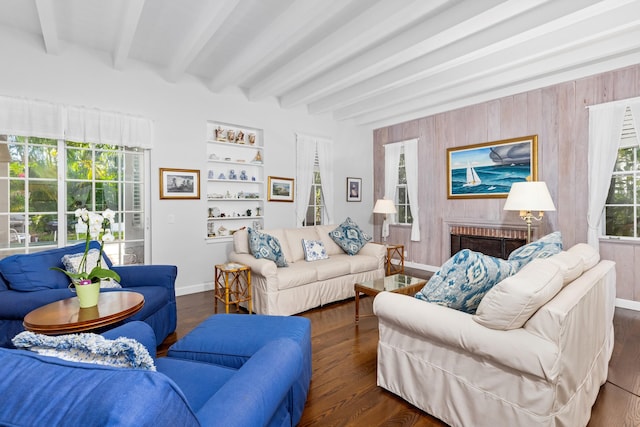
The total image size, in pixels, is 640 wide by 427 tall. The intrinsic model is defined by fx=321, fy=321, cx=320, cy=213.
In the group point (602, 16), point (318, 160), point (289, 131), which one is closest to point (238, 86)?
point (289, 131)

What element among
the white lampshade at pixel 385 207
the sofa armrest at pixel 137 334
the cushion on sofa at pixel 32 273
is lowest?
the sofa armrest at pixel 137 334

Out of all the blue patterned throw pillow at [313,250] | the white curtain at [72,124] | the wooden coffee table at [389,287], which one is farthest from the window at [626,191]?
the white curtain at [72,124]

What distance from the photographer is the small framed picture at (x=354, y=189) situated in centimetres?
639

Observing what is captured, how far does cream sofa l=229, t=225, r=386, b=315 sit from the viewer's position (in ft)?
11.2

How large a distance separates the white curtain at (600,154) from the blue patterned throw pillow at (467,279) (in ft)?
9.94

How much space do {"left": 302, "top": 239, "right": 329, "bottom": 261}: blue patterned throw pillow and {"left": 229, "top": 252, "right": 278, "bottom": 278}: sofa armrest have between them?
0.78m

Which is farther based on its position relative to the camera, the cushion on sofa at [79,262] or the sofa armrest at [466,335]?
the cushion on sofa at [79,262]

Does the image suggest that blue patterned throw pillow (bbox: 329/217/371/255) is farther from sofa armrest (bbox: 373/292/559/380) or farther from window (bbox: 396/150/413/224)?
sofa armrest (bbox: 373/292/559/380)

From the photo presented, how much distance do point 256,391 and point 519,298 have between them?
46.3 inches

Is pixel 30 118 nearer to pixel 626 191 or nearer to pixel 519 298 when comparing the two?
pixel 519 298

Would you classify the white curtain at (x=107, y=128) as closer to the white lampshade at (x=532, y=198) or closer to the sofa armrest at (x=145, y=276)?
the sofa armrest at (x=145, y=276)

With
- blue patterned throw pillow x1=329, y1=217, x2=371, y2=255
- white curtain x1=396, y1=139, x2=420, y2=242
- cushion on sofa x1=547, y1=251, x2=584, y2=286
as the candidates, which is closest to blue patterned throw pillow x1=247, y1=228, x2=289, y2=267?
blue patterned throw pillow x1=329, y1=217, x2=371, y2=255

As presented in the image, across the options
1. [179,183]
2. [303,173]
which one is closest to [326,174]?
[303,173]

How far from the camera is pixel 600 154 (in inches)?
154
